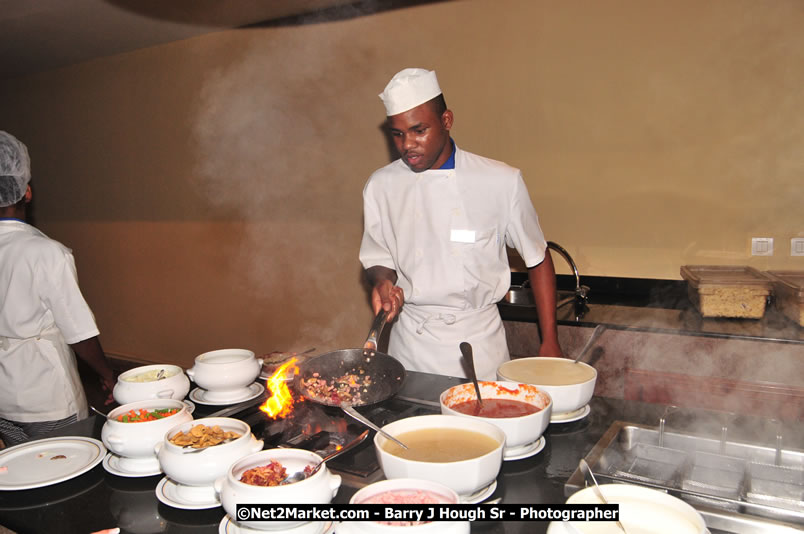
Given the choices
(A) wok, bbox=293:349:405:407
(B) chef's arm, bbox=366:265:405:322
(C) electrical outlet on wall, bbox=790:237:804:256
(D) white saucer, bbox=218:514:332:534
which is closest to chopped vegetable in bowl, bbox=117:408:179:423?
(A) wok, bbox=293:349:405:407

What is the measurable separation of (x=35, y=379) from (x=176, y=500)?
1.69 metres

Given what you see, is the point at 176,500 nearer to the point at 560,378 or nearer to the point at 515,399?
the point at 515,399

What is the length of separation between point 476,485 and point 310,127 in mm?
3871

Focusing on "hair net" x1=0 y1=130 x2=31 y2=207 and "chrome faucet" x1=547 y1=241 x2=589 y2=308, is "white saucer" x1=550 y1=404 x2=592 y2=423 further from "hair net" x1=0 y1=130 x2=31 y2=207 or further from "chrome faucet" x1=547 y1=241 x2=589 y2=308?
"hair net" x1=0 y1=130 x2=31 y2=207

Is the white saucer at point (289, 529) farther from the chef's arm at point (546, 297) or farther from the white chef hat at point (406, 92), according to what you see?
the white chef hat at point (406, 92)

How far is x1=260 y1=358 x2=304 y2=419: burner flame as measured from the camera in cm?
175

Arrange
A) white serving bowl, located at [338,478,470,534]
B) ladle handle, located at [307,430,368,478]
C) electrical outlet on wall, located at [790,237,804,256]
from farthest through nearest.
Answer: electrical outlet on wall, located at [790,237,804,256] → ladle handle, located at [307,430,368,478] → white serving bowl, located at [338,478,470,534]

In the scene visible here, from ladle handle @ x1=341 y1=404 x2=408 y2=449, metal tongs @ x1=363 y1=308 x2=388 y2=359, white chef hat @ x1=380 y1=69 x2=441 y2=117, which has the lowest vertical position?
ladle handle @ x1=341 y1=404 x2=408 y2=449

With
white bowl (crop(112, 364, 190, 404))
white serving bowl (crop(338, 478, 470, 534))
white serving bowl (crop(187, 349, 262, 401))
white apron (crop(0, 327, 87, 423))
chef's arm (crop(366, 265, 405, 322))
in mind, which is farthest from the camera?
white apron (crop(0, 327, 87, 423))

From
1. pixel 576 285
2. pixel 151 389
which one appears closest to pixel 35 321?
pixel 151 389

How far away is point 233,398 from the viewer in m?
1.92

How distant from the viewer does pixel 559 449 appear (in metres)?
1.49

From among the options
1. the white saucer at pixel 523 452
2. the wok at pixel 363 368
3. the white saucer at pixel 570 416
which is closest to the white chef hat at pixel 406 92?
the wok at pixel 363 368

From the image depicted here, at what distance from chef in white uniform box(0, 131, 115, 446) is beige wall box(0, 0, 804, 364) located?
2.27 m
